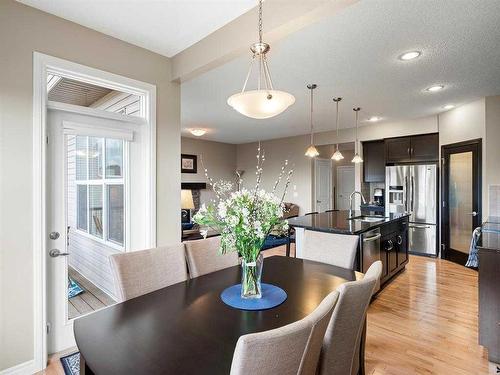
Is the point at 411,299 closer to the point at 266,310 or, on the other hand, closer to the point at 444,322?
the point at 444,322

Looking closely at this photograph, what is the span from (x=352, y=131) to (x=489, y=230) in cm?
387

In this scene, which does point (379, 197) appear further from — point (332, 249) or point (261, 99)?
point (261, 99)

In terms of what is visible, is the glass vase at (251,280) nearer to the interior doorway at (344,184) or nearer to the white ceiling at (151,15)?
the white ceiling at (151,15)

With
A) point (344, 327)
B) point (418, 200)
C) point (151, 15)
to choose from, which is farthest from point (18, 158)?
point (418, 200)

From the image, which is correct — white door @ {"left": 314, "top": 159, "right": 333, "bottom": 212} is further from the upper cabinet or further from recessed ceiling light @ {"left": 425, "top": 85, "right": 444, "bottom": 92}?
recessed ceiling light @ {"left": 425, "top": 85, "right": 444, "bottom": 92}

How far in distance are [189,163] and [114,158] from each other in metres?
4.75

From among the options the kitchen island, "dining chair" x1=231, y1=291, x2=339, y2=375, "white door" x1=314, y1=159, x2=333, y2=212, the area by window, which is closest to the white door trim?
the area by window

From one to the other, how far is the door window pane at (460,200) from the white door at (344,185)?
3.70 meters

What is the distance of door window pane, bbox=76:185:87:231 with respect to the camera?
2.47 meters

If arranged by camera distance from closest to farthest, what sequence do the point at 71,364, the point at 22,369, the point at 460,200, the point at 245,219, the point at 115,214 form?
the point at 245,219 < the point at 22,369 < the point at 71,364 < the point at 115,214 < the point at 460,200

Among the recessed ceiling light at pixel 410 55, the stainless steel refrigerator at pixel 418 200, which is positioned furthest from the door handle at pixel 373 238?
the stainless steel refrigerator at pixel 418 200

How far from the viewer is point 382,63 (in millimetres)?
2975

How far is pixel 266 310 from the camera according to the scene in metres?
1.33

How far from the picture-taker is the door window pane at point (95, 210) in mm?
2600
